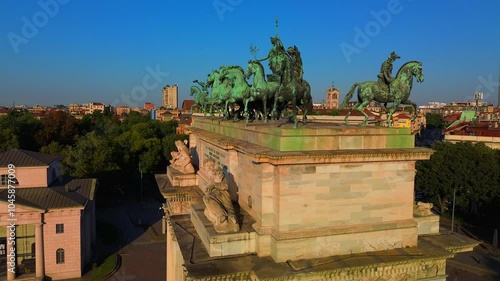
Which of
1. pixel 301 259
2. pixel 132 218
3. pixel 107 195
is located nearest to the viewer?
pixel 301 259

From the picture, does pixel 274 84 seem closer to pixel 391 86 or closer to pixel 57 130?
pixel 391 86

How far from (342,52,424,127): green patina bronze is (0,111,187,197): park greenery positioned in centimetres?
4313

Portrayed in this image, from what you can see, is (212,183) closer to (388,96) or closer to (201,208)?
(201,208)

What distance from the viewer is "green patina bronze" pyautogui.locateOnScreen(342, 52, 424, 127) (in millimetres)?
14945

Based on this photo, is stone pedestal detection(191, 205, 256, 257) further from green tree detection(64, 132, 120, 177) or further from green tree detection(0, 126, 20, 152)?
green tree detection(0, 126, 20, 152)

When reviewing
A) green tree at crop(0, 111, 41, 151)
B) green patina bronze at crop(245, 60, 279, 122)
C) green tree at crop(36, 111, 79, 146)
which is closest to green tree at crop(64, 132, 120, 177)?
green tree at crop(0, 111, 41, 151)

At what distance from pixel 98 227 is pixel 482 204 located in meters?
42.3

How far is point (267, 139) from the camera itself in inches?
508

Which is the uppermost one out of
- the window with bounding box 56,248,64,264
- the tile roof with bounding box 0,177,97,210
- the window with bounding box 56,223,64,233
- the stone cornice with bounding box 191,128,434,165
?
the stone cornice with bounding box 191,128,434,165

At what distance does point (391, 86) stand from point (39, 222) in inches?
1041

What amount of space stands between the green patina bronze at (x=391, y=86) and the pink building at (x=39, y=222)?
946 inches

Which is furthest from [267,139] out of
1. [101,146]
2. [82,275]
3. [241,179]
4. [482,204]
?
[101,146]

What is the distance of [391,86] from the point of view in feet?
A: 49.8

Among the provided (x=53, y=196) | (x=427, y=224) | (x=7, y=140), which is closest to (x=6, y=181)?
(x=53, y=196)
